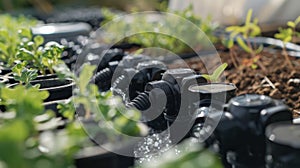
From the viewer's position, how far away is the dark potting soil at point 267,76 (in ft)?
4.91

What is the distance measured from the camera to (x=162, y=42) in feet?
7.43

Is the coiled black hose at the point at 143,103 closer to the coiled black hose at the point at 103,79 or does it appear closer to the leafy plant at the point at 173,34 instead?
the coiled black hose at the point at 103,79

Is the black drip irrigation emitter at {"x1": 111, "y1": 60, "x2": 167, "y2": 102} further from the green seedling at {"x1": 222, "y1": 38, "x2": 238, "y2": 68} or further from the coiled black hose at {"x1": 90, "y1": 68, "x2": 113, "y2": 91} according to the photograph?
the green seedling at {"x1": 222, "y1": 38, "x2": 238, "y2": 68}

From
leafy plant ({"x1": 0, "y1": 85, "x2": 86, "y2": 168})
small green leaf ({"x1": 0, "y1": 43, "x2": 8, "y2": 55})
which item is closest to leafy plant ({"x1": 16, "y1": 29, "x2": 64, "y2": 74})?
small green leaf ({"x1": 0, "y1": 43, "x2": 8, "y2": 55})

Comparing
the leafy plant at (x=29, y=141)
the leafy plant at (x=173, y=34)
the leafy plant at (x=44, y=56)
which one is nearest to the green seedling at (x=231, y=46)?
the leafy plant at (x=173, y=34)

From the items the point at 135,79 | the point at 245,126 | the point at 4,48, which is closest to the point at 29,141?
the point at 245,126

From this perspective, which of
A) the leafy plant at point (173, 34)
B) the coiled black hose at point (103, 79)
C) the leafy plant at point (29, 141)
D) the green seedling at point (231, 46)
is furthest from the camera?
the leafy plant at point (173, 34)

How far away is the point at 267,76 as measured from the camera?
173 cm

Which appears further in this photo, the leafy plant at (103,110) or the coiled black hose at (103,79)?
the coiled black hose at (103,79)

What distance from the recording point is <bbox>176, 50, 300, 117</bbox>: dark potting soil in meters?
1.50

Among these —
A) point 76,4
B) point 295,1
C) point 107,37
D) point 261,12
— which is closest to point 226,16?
point 261,12

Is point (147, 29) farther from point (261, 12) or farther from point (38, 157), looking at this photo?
point (38, 157)

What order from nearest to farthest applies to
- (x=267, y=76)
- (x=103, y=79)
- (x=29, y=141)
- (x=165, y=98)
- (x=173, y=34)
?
(x=29, y=141) → (x=165, y=98) → (x=103, y=79) → (x=267, y=76) → (x=173, y=34)

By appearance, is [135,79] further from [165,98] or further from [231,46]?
[231,46]
